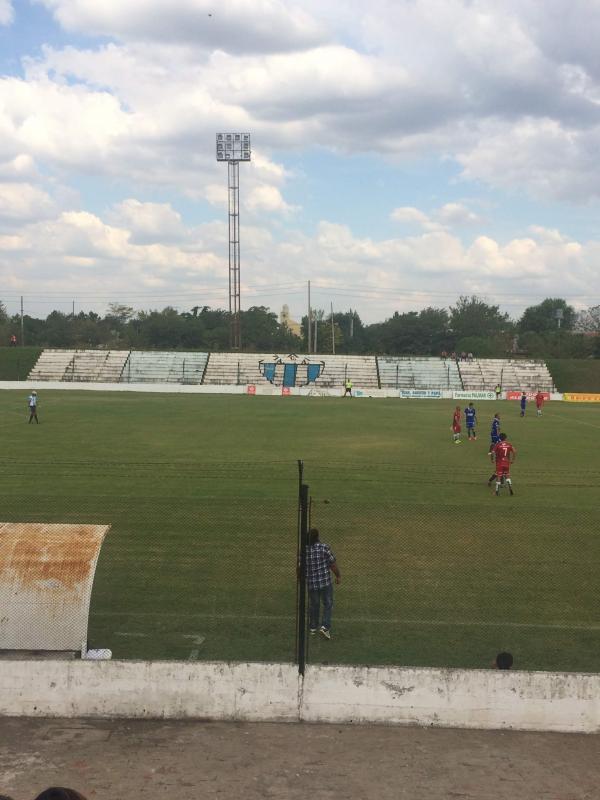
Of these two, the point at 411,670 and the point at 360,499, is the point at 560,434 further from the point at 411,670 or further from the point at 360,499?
the point at 411,670

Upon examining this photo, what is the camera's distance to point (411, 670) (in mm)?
8281

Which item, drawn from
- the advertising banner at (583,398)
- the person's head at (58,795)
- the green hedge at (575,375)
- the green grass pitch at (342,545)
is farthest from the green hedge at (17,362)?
the person's head at (58,795)

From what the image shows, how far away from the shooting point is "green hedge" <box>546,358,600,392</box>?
73500 millimetres

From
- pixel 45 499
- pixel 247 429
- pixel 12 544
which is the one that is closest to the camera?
pixel 12 544

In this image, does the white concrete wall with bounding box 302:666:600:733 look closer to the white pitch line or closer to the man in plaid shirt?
the man in plaid shirt

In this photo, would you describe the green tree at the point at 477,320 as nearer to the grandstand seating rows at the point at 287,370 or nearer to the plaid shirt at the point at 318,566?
the grandstand seating rows at the point at 287,370

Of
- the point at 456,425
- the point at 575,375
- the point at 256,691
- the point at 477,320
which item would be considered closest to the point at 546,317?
the point at 477,320

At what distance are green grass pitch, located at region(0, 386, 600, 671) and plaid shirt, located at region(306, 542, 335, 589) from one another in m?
0.74

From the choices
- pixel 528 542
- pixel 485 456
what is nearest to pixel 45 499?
pixel 528 542

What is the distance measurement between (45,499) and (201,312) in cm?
13510

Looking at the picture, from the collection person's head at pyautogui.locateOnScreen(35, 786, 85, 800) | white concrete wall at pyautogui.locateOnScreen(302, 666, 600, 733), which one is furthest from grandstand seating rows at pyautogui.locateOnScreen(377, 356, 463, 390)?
person's head at pyautogui.locateOnScreen(35, 786, 85, 800)

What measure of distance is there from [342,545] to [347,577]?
165cm

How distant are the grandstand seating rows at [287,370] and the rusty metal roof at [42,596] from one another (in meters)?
63.8

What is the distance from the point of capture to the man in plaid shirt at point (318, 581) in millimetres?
10094
